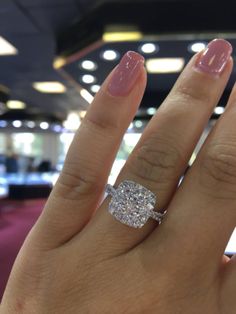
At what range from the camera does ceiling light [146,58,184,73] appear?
3796mm

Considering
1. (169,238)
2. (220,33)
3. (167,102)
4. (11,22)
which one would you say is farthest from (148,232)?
(11,22)

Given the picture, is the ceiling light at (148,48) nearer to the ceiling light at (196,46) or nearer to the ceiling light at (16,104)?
the ceiling light at (196,46)

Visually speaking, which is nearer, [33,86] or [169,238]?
[169,238]

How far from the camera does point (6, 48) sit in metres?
4.04

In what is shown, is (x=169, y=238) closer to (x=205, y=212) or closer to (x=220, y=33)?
(x=205, y=212)

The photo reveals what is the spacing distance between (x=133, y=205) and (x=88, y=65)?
12.1 feet

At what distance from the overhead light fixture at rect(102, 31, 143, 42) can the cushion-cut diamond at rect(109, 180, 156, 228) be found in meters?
2.57

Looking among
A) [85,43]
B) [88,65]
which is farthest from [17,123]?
[85,43]

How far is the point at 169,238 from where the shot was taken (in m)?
0.36

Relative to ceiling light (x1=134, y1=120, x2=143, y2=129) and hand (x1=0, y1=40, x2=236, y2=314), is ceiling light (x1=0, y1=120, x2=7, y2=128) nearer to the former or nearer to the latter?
ceiling light (x1=134, y1=120, x2=143, y2=129)

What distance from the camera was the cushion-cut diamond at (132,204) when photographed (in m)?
0.37

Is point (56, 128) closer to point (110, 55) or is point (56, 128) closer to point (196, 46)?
point (110, 55)

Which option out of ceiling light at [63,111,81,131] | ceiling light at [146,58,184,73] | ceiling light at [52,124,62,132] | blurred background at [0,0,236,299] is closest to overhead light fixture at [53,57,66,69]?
blurred background at [0,0,236,299]

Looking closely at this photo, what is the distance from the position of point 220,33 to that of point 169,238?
2615 mm
